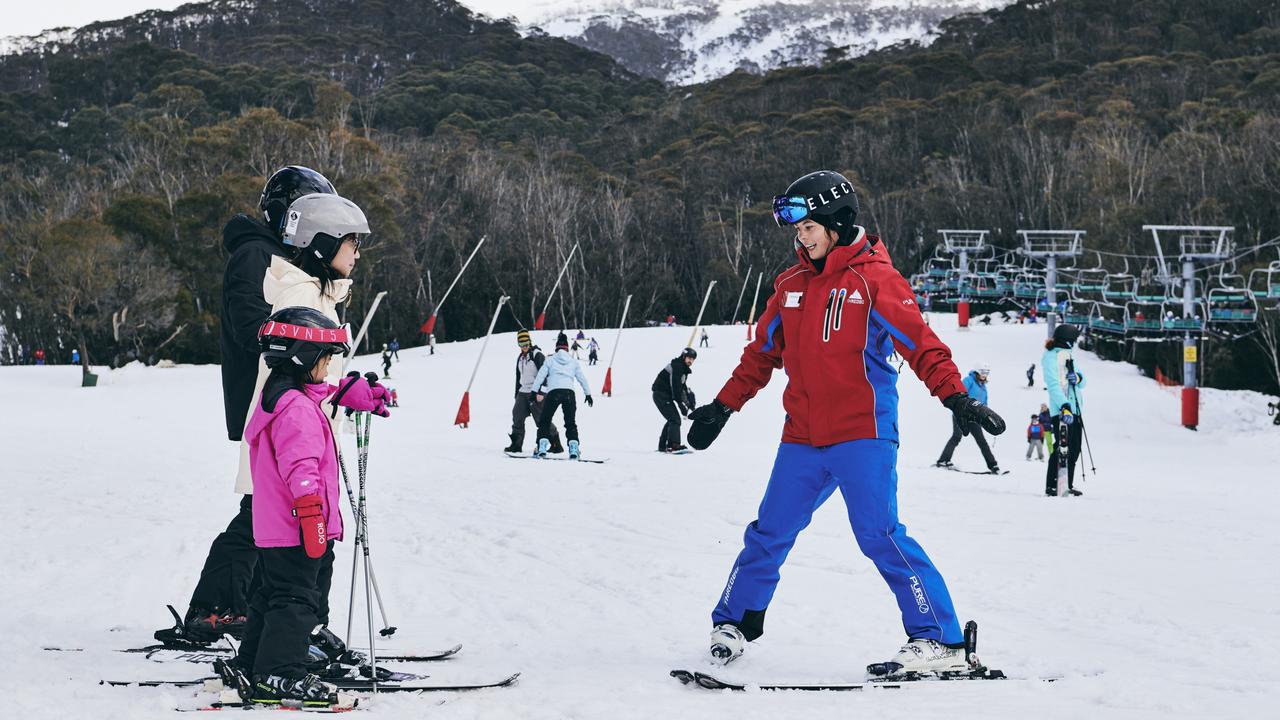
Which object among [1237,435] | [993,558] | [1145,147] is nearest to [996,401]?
[1237,435]

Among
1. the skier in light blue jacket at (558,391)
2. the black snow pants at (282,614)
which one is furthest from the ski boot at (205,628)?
the skier in light blue jacket at (558,391)

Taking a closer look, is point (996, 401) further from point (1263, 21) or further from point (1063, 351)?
point (1263, 21)

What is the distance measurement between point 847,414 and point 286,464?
6.58ft

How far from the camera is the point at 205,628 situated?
489cm

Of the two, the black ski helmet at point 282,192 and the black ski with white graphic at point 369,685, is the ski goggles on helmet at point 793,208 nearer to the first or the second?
the black ski helmet at point 282,192

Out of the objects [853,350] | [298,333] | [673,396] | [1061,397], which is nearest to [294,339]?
[298,333]

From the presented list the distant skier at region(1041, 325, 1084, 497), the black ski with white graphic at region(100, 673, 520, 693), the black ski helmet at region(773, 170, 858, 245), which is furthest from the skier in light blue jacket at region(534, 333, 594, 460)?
the black ski with white graphic at region(100, 673, 520, 693)

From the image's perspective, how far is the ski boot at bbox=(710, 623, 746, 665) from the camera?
185 inches

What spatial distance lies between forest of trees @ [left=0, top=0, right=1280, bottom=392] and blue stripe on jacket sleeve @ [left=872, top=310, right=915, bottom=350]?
34.7m

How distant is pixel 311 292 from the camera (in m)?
4.64

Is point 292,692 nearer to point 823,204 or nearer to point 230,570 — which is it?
point 230,570

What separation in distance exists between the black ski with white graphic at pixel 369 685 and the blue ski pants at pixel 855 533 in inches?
40.9

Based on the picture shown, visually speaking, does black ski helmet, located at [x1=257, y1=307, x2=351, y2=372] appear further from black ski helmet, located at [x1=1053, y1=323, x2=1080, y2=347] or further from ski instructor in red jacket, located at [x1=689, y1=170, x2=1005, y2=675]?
black ski helmet, located at [x1=1053, y1=323, x2=1080, y2=347]

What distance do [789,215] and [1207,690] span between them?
2.24 meters
